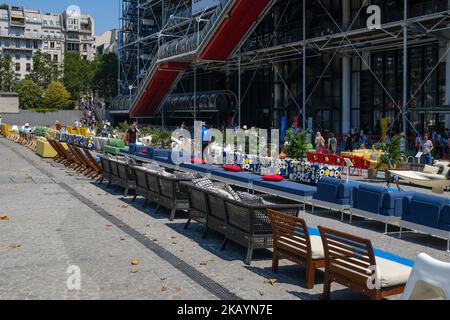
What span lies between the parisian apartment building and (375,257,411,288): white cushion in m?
114

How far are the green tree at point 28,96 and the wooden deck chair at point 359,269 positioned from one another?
84.3 meters

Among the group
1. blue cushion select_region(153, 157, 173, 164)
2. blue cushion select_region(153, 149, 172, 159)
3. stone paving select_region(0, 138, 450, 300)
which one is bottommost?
stone paving select_region(0, 138, 450, 300)

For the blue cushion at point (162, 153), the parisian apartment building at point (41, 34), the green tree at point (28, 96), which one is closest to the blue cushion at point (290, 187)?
the blue cushion at point (162, 153)

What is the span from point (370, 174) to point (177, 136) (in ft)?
37.2

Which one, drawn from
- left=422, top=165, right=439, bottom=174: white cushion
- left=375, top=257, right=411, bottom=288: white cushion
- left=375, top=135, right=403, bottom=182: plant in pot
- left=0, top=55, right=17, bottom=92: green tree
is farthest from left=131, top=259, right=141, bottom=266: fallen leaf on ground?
left=0, top=55, right=17, bottom=92: green tree

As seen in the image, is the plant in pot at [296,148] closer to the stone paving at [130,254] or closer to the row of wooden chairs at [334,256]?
the stone paving at [130,254]

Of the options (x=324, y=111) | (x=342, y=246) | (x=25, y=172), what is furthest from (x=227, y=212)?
(x=324, y=111)

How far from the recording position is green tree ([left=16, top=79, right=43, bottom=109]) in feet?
280

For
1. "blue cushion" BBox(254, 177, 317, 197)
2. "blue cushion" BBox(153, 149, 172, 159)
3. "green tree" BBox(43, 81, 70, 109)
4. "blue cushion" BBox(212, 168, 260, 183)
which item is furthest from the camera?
"green tree" BBox(43, 81, 70, 109)

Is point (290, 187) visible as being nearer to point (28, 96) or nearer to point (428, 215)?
point (428, 215)

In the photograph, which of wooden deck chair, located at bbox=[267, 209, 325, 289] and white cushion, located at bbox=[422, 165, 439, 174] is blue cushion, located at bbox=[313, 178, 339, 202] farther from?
white cushion, located at bbox=[422, 165, 439, 174]

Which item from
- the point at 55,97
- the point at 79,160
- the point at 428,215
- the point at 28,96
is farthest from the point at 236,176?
the point at 28,96

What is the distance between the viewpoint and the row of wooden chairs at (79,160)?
18297mm

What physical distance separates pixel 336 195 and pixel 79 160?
35.8 ft
